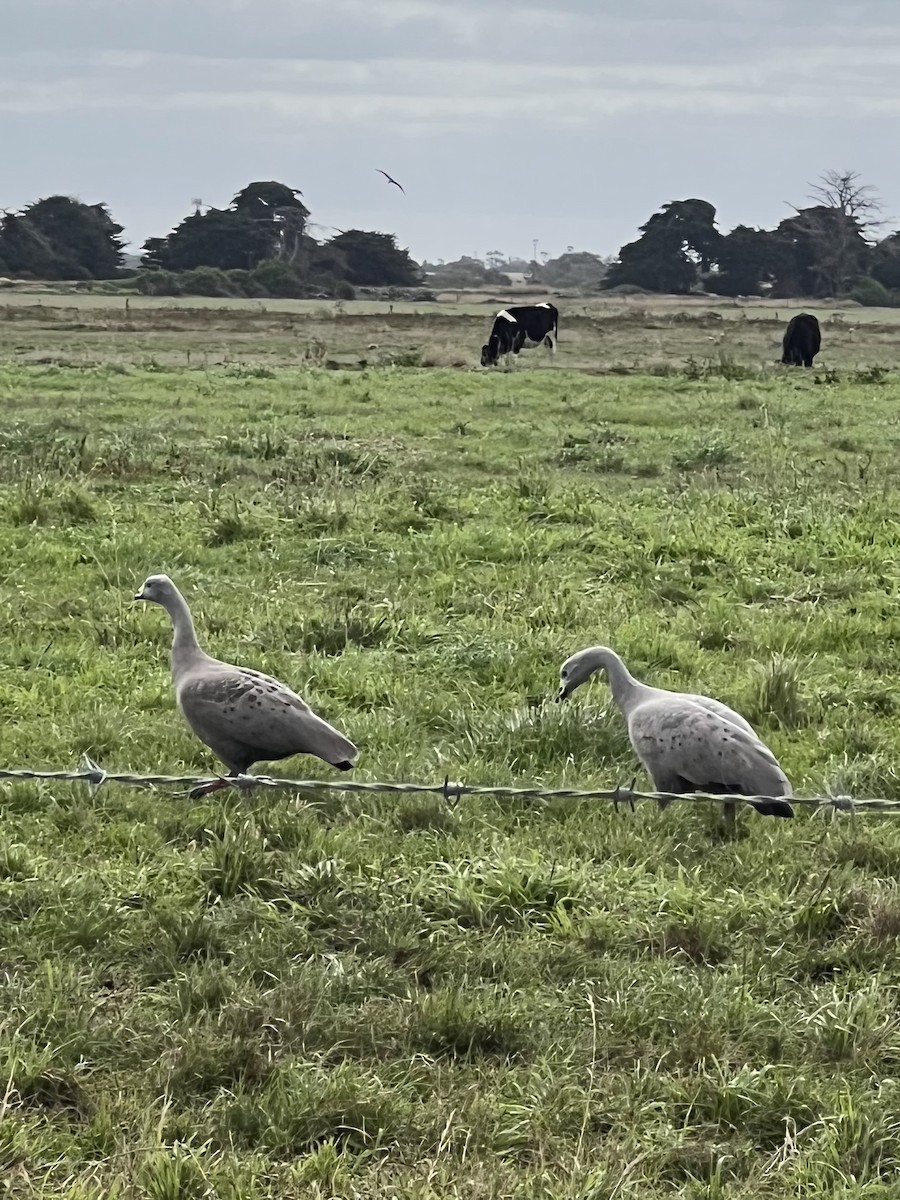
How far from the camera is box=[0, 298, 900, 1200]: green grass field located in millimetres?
3629

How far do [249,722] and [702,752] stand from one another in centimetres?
186

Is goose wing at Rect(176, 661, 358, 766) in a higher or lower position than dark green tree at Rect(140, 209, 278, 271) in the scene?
lower

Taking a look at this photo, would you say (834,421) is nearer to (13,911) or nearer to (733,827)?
(733,827)

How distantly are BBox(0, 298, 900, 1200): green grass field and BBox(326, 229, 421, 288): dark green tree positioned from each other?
7786cm

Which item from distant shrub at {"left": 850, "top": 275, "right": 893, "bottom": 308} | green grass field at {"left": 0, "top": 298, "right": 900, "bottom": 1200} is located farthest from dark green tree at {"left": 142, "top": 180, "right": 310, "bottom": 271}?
green grass field at {"left": 0, "top": 298, "right": 900, "bottom": 1200}

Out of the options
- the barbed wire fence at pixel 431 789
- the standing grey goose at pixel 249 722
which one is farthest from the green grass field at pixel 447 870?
the standing grey goose at pixel 249 722

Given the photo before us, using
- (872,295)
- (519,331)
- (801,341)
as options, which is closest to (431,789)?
(801,341)

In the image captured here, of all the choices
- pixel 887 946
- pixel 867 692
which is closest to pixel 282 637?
pixel 867 692

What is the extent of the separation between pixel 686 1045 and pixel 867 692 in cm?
384

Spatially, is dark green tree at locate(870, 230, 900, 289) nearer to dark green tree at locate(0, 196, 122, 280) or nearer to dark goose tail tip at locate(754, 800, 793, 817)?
dark green tree at locate(0, 196, 122, 280)

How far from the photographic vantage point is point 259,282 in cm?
7800

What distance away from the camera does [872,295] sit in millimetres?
80438

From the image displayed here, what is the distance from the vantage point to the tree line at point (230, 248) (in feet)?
270

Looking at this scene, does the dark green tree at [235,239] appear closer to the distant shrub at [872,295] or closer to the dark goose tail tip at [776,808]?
the distant shrub at [872,295]
